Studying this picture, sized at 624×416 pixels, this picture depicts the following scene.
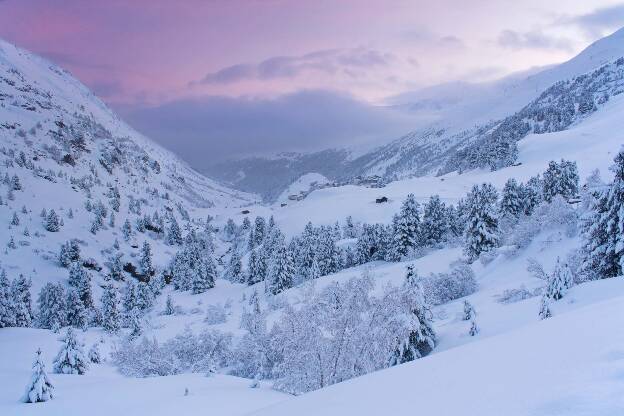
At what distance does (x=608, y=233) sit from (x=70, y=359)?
3572cm

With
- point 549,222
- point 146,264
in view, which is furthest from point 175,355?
point 146,264

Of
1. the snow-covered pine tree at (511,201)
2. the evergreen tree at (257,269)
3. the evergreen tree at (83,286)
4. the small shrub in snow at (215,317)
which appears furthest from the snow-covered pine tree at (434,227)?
the evergreen tree at (83,286)

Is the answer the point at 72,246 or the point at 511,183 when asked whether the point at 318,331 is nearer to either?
the point at 511,183

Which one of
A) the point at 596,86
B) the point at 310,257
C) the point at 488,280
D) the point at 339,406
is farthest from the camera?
the point at 596,86

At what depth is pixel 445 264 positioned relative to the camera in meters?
58.0

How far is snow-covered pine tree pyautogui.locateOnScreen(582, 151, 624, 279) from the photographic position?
26078mm

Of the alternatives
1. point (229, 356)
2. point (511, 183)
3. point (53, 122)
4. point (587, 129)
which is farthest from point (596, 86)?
point (53, 122)

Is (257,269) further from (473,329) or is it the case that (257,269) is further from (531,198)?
(473,329)

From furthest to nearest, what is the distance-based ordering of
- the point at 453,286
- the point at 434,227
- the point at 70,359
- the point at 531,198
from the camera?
the point at 434,227
the point at 531,198
the point at 453,286
the point at 70,359

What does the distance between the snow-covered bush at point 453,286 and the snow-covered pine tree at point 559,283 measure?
21.4 meters

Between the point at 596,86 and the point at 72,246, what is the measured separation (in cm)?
20769

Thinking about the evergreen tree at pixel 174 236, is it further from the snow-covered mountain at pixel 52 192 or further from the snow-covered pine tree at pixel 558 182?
the snow-covered pine tree at pixel 558 182

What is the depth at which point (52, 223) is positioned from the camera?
11550cm

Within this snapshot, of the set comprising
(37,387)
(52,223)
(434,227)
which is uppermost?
(52,223)
